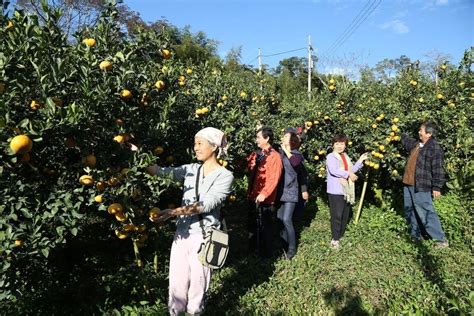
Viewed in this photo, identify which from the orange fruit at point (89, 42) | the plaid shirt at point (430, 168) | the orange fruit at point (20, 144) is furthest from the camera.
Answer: the plaid shirt at point (430, 168)

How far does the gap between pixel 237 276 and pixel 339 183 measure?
175cm

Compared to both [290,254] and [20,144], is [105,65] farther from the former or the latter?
[290,254]

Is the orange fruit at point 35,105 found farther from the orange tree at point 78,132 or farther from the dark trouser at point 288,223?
the dark trouser at point 288,223

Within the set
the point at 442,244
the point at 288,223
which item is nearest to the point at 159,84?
the point at 288,223

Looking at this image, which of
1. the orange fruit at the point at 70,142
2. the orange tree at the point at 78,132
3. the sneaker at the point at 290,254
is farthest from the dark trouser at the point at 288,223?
the orange fruit at the point at 70,142

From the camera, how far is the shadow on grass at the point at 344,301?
3.18m

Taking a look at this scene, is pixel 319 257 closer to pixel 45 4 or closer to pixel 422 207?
pixel 422 207

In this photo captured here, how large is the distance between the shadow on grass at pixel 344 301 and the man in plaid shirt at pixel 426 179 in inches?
64.2

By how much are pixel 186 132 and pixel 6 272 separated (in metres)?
1.71

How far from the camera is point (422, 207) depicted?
4.50m

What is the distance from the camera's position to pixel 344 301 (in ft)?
10.9

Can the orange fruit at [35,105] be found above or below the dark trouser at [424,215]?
above

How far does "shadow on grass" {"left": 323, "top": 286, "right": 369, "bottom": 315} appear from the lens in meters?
3.18

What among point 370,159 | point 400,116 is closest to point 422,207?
point 370,159
